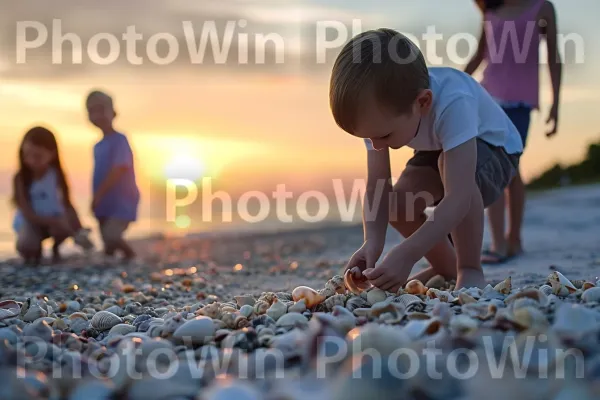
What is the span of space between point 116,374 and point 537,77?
13.6 feet

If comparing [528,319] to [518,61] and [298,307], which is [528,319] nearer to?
[298,307]

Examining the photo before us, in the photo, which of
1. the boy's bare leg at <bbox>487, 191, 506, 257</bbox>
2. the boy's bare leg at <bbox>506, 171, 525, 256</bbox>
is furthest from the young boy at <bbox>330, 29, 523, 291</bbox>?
the boy's bare leg at <bbox>506, 171, 525, 256</bbox>

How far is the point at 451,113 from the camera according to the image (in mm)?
2771

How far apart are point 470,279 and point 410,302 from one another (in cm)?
80

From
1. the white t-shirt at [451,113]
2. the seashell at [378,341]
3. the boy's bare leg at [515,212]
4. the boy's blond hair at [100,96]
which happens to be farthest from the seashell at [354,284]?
the boy's blond hair at [100,96]

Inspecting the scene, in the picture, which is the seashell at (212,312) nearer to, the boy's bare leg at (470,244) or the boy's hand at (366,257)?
the boy's hand at (366,257)

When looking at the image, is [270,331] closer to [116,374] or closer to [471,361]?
[116,374]

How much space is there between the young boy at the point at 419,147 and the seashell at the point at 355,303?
0.13m

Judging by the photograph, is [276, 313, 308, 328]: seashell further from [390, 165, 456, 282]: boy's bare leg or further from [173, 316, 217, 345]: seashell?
[390, 165, 456, 282]: boy's bare leg

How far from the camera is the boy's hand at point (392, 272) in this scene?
249 centimetres

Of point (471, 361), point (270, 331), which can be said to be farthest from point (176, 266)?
point (471, 361)

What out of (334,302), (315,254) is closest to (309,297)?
(334,302)

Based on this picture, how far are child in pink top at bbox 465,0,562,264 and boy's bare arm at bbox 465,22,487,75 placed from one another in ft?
0.11

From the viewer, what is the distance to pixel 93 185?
718 cm
